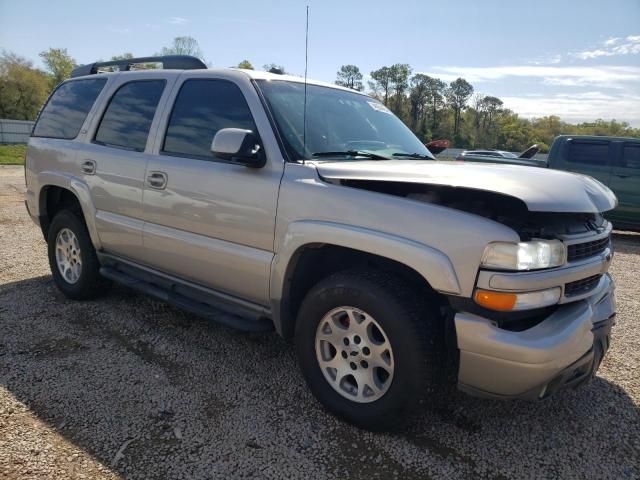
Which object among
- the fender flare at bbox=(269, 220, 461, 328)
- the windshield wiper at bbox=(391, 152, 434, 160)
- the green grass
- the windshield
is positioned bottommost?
the green grass

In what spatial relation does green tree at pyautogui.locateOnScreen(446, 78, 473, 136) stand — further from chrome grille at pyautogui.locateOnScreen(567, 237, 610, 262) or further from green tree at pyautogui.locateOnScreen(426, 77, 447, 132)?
chrome grille at pyautogui.locateOnScreen(567, 237, 610, 262)

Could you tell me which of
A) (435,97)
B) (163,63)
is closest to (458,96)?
(435,97)

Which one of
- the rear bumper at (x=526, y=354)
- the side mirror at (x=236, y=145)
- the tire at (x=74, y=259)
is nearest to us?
the rear bumper at (x=526, y=354)

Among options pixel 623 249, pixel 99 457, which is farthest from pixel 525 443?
pixel 623 249

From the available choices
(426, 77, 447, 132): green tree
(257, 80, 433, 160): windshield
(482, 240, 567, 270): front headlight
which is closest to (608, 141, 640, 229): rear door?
(257, 80, 433, 160): windshield

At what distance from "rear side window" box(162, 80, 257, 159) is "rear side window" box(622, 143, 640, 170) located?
28.5ft

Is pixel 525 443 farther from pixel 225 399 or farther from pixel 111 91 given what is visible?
pixel 111 91

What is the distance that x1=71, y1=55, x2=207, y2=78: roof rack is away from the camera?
12.1 ft

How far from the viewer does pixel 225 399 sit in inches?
111

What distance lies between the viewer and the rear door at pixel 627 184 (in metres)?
8.81

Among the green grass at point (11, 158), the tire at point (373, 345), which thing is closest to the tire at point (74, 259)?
the tire at point (373, 345)

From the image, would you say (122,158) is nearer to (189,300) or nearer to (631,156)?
(189,300)

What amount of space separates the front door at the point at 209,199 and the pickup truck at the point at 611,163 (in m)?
6.95

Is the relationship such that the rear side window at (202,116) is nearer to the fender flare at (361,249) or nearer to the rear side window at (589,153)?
the fender flare at (361,249)
